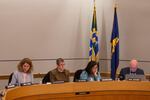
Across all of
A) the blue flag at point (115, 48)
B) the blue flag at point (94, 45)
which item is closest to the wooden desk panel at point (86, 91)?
the blue flag at point (115, 48)

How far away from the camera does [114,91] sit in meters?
4.64

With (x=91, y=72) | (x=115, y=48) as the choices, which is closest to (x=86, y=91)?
(x=91, y=72)

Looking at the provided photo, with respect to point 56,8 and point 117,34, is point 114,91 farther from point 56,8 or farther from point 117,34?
point 56,8

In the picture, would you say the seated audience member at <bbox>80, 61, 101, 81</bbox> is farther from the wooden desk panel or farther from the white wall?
the white wall

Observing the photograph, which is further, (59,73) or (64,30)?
(64,30)

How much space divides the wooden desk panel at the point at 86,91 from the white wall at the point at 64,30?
2590 mm

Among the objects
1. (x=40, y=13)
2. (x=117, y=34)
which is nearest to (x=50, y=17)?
(x=40, y=13)

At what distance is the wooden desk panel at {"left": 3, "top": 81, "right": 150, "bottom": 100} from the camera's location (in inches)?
162

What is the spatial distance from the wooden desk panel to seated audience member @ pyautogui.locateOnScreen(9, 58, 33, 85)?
2.72 feet

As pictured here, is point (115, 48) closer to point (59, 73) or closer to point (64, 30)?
point (64, 30)

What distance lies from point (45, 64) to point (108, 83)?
2681 millimetres

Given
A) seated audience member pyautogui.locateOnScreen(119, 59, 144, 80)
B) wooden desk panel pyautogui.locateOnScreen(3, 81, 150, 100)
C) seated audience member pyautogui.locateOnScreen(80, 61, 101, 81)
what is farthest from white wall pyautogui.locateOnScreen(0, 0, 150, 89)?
wooden desk panel pyautogui.locateOnScreen(3, 81, 150, 100)

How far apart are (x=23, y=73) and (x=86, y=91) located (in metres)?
1.17

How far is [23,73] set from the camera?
504 centimetres
